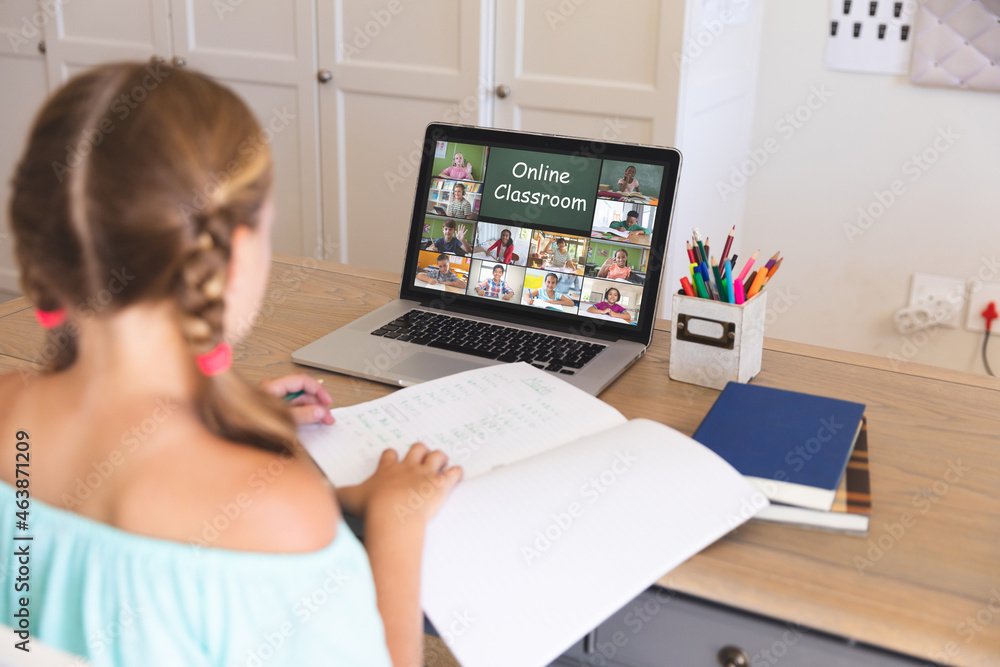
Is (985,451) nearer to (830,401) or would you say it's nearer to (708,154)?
(830,401)

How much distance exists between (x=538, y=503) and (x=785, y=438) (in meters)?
0.25

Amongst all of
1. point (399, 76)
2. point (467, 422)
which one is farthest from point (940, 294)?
point (467, 422)

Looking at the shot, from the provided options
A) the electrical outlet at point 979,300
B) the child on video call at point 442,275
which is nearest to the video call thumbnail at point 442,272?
the child on video call at point 442,275

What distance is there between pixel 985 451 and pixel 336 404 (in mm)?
635

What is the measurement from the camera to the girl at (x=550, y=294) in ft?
3.69

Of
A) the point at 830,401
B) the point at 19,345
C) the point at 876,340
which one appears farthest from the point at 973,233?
the point at 19,345

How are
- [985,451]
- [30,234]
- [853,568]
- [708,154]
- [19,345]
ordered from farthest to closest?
[708,154], [19,345], [985,451], [853,568], [30,234]

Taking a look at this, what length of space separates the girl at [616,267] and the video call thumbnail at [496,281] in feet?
0.35

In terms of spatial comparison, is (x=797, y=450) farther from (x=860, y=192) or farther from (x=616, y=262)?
(x=860, y=192)

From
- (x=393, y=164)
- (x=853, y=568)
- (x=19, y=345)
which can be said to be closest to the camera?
(x=853, y=568)

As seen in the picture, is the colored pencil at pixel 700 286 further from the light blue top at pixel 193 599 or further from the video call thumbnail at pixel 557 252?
the light blue top at pixel 193 599

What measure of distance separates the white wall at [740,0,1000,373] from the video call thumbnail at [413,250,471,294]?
149 cm

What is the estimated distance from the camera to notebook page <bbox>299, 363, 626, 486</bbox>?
0.82 m

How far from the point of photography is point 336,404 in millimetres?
952
